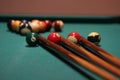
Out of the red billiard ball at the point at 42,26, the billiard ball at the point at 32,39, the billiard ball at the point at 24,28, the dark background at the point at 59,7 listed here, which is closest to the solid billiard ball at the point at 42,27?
the red billiard ball at the point at 42,26

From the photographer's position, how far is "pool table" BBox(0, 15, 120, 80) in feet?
4.43

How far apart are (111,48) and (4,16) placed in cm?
143

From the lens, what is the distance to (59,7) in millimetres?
3641

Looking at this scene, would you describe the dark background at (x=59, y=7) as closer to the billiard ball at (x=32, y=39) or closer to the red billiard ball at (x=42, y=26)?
the red billiard ball at (x=42, y=26)

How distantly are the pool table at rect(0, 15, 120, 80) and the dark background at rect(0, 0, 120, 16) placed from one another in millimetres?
845

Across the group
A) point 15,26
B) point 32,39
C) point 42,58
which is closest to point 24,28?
point 15,26

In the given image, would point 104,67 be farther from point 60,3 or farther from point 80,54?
point 60,3

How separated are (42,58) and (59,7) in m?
2.03

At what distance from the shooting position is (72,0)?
3.64 m

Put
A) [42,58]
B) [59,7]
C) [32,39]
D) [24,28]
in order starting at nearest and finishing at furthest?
[42,58]
[32,39]
[24,28]
[59,7]

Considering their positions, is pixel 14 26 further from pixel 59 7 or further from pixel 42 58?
pixel 59 7

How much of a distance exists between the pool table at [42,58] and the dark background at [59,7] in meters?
0.84

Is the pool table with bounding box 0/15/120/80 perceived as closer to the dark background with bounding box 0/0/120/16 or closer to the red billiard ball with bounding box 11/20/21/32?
the red billiard ball with bounding box 11/20/21/32

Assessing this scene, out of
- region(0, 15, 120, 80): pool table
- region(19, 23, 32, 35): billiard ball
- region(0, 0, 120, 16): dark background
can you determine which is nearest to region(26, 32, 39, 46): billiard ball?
region(0, 15, 120, 80): pool table
